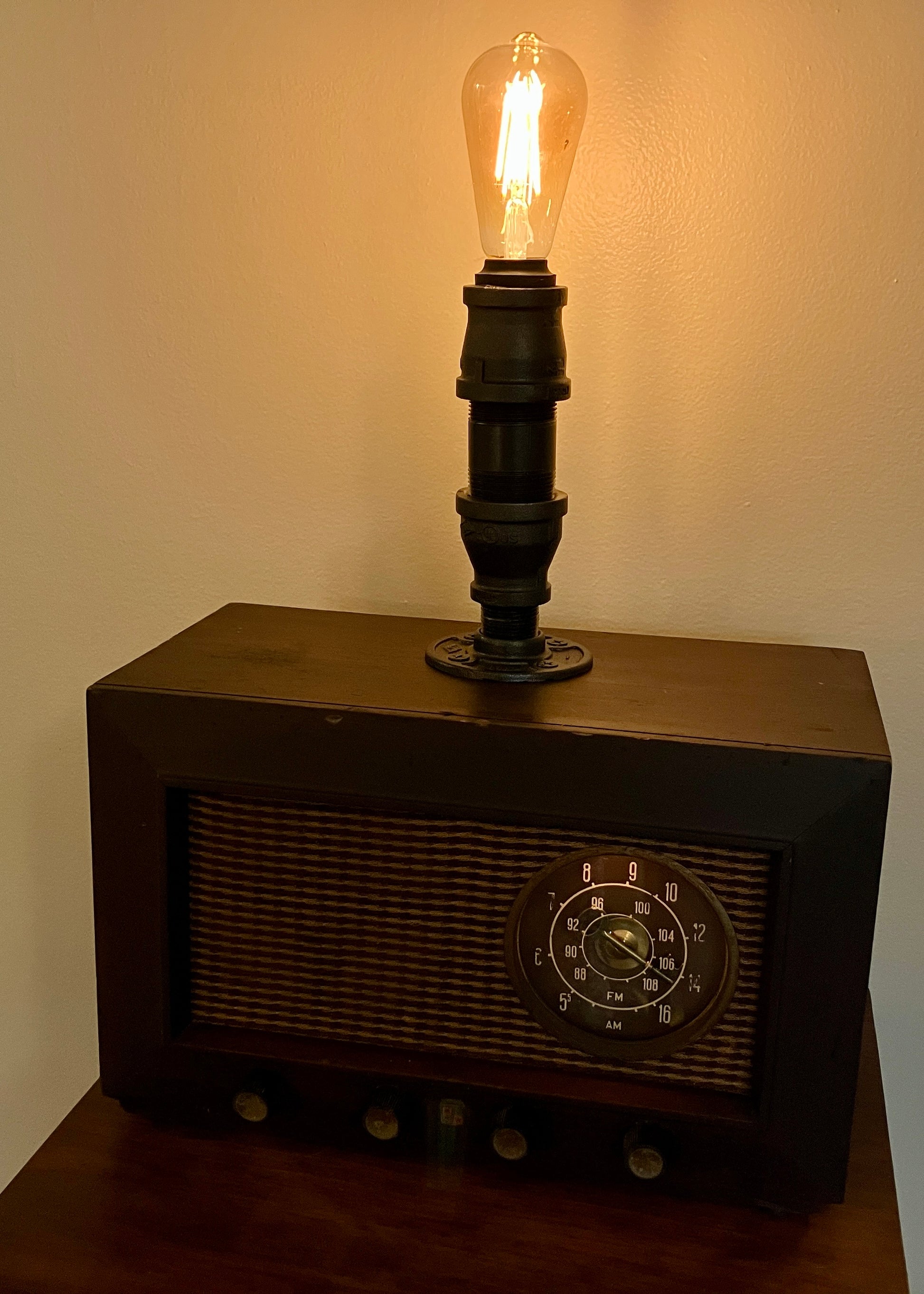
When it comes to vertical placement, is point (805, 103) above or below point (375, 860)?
above

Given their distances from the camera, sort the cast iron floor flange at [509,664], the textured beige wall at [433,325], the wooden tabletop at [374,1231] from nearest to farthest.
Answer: the wooden tabletop at [374,1231] < the cast iron floor flange at [509,664] < the textured beige wall at [433,325]

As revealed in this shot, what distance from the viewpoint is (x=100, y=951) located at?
0.93m

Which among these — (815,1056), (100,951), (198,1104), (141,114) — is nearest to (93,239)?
(141,114)

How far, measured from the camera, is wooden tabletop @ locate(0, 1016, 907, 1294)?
0.82 m

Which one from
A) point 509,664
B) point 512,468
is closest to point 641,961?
point 509,664

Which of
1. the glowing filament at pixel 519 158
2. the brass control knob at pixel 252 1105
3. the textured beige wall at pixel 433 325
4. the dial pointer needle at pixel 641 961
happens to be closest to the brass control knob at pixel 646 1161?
the dial pointer needle at pixel 641 961

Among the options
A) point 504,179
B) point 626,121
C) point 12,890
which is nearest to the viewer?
point 504,179

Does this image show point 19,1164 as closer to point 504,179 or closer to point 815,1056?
point 815,1056

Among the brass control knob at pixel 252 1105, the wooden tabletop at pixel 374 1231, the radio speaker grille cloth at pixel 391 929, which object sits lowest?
the wooden tabletop at pixel 374 1231

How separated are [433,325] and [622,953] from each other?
1.96ft

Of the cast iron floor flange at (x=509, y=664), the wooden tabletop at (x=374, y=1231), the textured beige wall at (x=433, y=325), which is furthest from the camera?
the textured beige wall at (x=433, y=325)

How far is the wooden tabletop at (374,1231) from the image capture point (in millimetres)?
819

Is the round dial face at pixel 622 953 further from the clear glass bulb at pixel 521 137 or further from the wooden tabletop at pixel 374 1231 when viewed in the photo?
the clear glass bulb at pixel 521 137

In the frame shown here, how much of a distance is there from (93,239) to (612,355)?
512 mm
